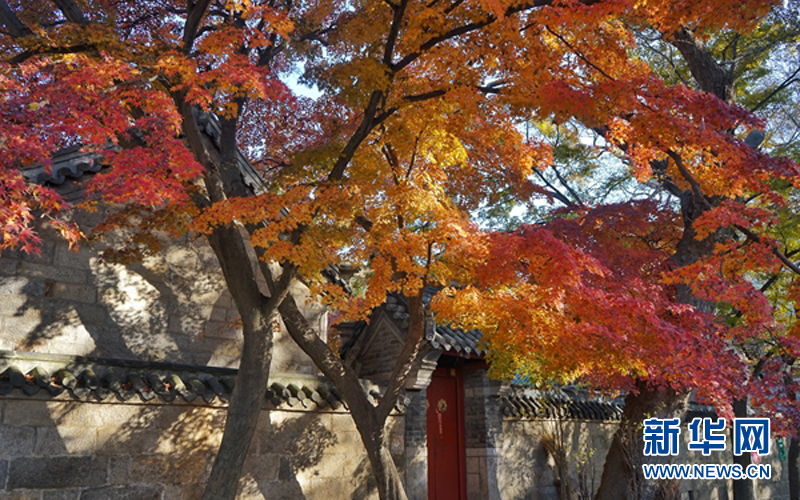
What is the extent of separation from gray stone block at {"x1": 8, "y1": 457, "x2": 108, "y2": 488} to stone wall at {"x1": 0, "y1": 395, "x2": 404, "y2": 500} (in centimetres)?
1

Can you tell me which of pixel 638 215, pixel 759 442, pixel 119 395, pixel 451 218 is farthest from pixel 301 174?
pixel 759 442

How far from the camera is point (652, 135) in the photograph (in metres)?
8.60

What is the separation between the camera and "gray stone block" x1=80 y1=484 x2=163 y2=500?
7.04 metres

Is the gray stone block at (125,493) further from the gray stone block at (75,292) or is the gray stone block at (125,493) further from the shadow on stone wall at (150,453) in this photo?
the gray stone block at (75,292)

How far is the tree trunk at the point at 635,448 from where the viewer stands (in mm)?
10445

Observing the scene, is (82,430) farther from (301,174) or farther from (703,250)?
(703,250)

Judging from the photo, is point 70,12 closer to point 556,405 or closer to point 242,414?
point 242,414

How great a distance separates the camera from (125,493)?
7297 mm

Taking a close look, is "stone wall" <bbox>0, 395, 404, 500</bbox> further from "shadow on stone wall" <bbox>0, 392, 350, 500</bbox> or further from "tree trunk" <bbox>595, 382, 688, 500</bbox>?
"tree trunk" <bbox>595, 382, 688, 500</bbox>

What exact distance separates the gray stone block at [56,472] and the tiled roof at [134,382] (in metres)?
0.70

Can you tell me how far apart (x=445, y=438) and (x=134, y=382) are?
22.1ft

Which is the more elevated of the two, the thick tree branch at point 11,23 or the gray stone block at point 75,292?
the thick tree branch at point 11,23

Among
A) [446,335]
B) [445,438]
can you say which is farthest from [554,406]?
[446,335]

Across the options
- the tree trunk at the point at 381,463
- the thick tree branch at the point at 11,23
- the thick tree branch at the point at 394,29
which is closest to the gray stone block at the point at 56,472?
the tree trunk at the point at 381,463
